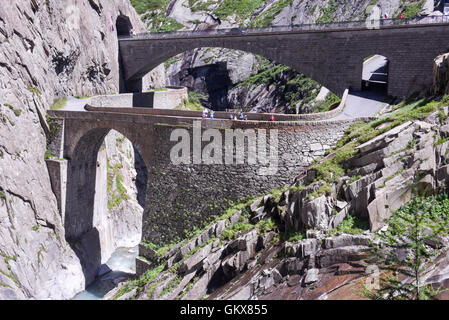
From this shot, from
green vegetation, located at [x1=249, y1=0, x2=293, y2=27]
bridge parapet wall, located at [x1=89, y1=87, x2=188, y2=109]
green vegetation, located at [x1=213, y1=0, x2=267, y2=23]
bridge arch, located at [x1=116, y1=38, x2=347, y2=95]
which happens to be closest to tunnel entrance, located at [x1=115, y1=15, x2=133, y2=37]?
bridge arch, located at [x1=116, y1=38, x2=347, y2=95]

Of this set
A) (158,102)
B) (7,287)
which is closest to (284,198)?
(7,287)

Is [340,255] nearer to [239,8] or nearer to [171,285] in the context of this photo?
[171,285]

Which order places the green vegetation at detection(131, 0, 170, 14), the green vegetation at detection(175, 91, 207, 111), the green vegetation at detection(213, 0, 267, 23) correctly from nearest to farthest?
the green vegetation at detection(175, 91, 207, 111), the green vegetation at detection(213, 0, 267, 23), the green vegetation at detection(131, 0, 170, 14)

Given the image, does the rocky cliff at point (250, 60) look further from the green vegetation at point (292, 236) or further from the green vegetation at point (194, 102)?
the green vegetation at point (292, 236)

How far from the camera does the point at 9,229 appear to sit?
26.3 m

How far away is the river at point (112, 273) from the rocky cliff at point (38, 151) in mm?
792

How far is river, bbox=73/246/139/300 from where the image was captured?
29.9 m

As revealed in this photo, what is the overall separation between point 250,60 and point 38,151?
37662 millimetres

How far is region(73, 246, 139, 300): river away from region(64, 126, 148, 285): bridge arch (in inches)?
24.5

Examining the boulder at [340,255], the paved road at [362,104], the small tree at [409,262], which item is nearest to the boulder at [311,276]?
the boulder at [340,255]

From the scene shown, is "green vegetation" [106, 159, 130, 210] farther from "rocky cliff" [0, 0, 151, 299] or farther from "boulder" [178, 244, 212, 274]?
"boulder" [178, 244, 212, 274]

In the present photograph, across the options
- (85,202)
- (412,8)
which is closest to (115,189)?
(85,202)

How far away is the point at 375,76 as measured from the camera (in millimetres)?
35156

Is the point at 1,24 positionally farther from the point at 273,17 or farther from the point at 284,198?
the point at 273,17
